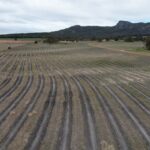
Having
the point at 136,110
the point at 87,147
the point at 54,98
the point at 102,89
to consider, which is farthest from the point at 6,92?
the point at 87,147

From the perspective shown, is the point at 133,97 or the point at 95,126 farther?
the point at 133,97

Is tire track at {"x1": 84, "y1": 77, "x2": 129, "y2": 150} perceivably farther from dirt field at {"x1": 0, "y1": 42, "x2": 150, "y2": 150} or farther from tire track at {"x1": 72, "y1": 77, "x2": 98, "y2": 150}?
tire track at {"x1": 72, "y1": 77, "x2": 98, "y2": 150}

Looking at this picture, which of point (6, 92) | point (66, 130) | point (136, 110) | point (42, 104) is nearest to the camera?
point (66, 130)

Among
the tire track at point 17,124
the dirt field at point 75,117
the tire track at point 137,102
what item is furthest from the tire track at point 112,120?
the tire track at point 17,124

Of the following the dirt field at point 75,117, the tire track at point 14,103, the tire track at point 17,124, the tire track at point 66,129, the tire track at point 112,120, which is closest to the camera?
the tire track at point 66,129

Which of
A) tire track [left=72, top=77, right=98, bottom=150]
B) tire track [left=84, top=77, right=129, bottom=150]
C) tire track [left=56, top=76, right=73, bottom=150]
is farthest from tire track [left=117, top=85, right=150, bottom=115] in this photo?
tire track [left=56, top=76, right=73, bottom=150]

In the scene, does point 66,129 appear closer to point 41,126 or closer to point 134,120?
point 41,126

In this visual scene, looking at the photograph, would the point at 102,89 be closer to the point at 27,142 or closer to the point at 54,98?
the point at 54,98

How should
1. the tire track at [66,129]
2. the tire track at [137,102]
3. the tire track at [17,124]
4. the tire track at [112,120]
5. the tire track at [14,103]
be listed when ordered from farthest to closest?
the tire track at [137,102]
the tire track at [14,103]
the tire track at [17,124]
the tire track at [112,120]
the tire track at [66,129]

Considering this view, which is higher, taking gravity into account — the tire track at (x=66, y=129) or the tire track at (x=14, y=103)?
the tire track at (x=66, y=129)

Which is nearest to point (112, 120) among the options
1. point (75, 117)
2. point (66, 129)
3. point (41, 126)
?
point (75, 117)

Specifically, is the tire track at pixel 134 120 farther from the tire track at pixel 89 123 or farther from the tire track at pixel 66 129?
the tire track at pixel 66 129
